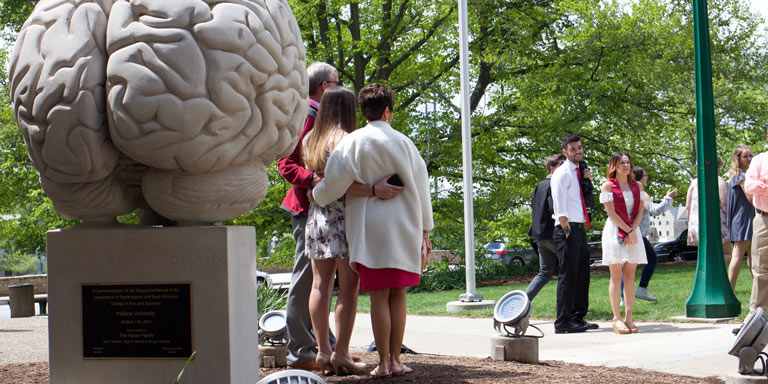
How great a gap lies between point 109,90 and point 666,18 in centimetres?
2096

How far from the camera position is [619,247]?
836 cm

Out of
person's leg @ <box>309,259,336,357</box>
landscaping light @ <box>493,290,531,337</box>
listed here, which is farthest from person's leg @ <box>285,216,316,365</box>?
landscaping light @ <box>493,290,531,337</box>

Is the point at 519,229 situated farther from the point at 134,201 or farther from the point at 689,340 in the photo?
the point at 134,201

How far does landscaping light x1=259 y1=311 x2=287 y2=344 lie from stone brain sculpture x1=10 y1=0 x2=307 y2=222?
1527mm

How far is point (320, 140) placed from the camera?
518cm

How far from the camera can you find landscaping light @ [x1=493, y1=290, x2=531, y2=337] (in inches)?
222

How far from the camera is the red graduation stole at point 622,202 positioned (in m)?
8.41

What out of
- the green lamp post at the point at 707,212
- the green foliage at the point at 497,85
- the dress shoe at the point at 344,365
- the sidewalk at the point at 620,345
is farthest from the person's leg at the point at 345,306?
the green foliage at the point at 497,85

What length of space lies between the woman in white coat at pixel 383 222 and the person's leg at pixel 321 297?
1.03 feet

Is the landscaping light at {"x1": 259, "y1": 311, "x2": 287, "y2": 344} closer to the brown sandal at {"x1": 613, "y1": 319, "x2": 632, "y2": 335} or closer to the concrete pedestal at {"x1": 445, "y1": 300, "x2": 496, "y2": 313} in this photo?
the brown sandal at {"x1": 613, "y1": 319, "x2": 632, "y2": 335}

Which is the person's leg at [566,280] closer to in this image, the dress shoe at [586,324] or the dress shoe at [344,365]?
the dress shoe at [586,324]

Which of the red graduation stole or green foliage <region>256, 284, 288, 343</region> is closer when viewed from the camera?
green foliage <region>256, 284, 288, 343</region>

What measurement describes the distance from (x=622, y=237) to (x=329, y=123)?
439 cm

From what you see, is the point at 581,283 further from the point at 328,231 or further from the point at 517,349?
the point at 328,231
